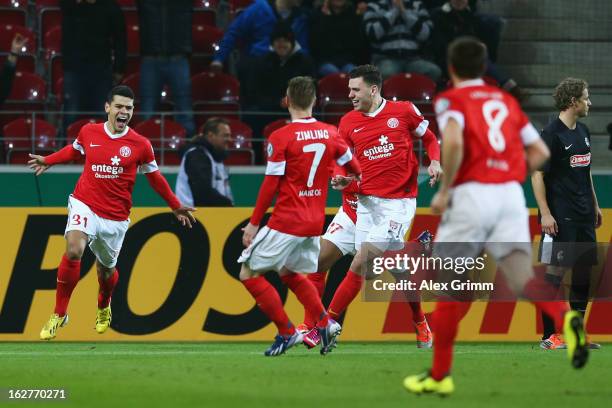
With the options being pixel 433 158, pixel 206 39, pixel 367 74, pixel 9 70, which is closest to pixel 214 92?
pixel 206 39

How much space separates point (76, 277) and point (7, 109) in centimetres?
495

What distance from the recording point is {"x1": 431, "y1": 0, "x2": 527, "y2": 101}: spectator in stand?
1549 centimetres

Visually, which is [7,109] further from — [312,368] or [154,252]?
[312,368]

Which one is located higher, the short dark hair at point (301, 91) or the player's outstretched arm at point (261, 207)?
the short dark hair at point (301, 91)

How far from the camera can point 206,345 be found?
1152cm

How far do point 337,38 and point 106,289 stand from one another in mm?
5504

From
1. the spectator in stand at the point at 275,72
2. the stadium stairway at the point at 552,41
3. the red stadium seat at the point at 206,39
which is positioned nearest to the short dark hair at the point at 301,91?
the spectator in stand at the point at 275,72

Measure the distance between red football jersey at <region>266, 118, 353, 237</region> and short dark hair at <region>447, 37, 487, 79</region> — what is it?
2198 mm

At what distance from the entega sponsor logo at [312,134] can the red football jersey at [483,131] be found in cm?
216

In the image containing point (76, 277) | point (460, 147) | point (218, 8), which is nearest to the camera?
point (460, 147)

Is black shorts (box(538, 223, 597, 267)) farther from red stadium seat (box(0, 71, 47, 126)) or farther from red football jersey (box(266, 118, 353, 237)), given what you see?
red stadium seat (box(0, 71, 47, 126))

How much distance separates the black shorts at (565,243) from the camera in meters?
10.6

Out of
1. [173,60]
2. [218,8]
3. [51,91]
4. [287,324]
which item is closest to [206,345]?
[287,324]

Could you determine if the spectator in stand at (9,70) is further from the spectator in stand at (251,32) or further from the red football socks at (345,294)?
the red football socks at (345,294)
